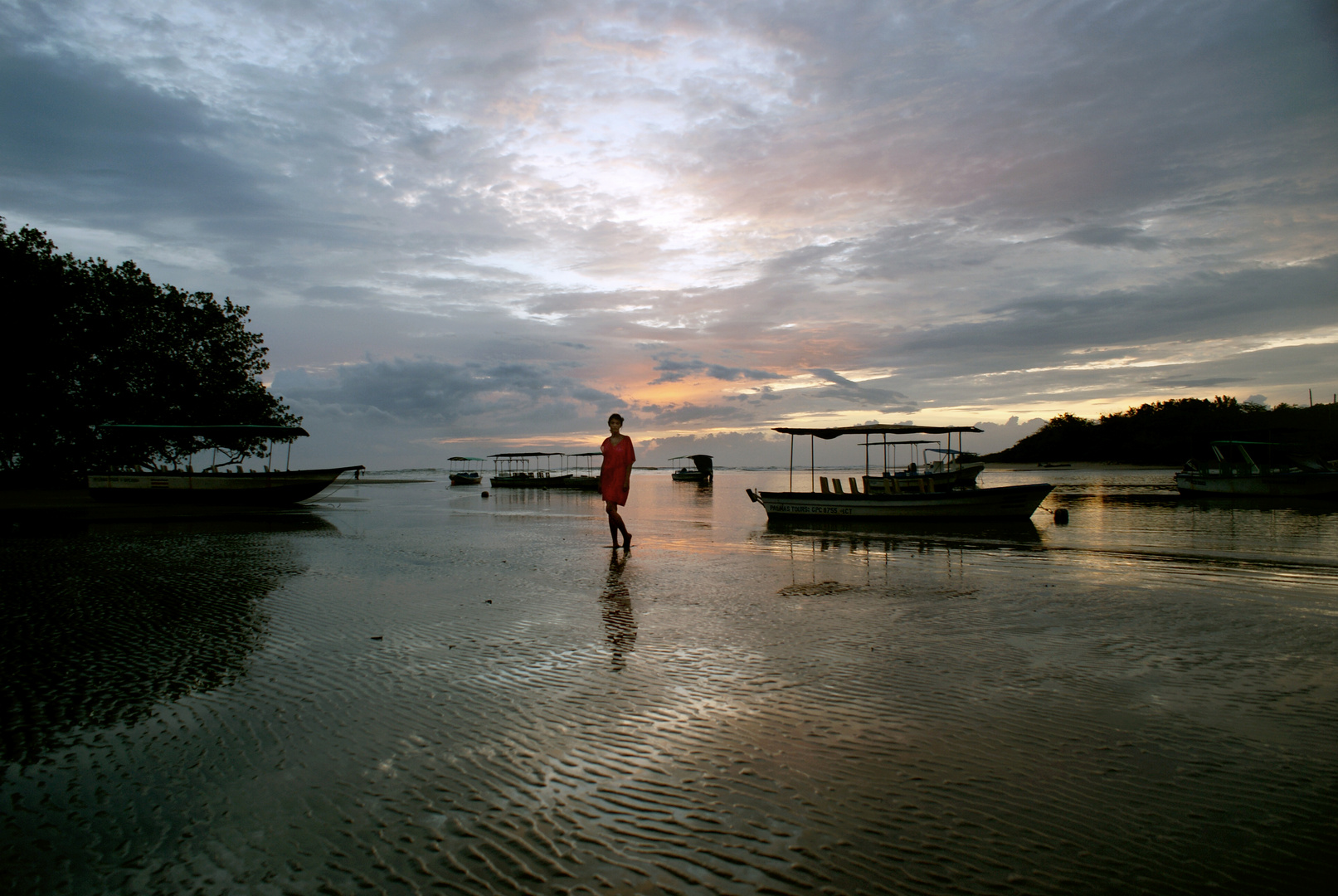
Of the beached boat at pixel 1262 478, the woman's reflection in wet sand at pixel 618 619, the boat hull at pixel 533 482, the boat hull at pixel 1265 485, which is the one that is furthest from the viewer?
the boat hull at pixel 533 482

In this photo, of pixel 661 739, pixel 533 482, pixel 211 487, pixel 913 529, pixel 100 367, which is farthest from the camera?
pixel 533 482

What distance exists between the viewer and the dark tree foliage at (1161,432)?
64.3 m

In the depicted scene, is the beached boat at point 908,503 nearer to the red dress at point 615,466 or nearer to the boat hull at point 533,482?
the red dress at point 615,466

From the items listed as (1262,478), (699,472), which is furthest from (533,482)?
(1262,478)

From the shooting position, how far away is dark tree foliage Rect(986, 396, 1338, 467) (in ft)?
211

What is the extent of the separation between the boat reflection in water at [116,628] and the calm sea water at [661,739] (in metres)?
0.04

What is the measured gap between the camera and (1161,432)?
98250 millimetres

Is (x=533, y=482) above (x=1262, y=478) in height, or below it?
below

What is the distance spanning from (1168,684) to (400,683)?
5.31 metres

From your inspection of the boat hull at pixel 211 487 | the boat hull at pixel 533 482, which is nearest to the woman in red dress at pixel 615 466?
the boat hull at pixel 211 487

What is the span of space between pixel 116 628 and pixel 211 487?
2230 cm

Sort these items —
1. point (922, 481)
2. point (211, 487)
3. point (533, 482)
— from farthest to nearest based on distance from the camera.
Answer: point (533, 482)
point (922, 481)
point (211, 487)

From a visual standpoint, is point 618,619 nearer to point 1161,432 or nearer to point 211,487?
point 211,487

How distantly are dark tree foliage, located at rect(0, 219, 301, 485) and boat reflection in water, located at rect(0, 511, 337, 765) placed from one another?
2247 centimetres
